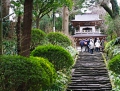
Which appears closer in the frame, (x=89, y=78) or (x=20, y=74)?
(x=20, y=74)

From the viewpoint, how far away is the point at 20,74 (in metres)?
6.65

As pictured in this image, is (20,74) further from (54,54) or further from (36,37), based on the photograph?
(36,37)

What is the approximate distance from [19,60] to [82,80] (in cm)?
643

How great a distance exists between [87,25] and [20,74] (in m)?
38.2

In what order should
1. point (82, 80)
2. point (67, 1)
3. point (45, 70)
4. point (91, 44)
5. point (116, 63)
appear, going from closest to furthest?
point (45, 70)
point (67, 1)
point (116, 63)
point (82, 80)
point (91, 44)

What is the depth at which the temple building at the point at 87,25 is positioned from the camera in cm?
4172

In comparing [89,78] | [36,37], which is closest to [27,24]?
[89,78]

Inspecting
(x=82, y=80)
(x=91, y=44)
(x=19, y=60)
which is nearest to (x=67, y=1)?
(x=19, y=60)

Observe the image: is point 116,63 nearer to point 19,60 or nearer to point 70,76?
point 70,76

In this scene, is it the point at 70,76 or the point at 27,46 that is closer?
the point at 27,46

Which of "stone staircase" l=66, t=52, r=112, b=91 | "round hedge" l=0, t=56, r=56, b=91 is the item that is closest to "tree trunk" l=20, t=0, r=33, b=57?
"round hedge" l=0, t=56, r=56, b=91

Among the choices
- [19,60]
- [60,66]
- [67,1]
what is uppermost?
[67,1]

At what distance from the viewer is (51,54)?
11.1 meters

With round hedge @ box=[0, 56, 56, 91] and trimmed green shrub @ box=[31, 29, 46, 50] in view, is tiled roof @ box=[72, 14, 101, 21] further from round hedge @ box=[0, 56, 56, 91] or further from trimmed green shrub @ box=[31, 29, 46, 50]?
round hedge @ box=[0, 56, 56, 91]
